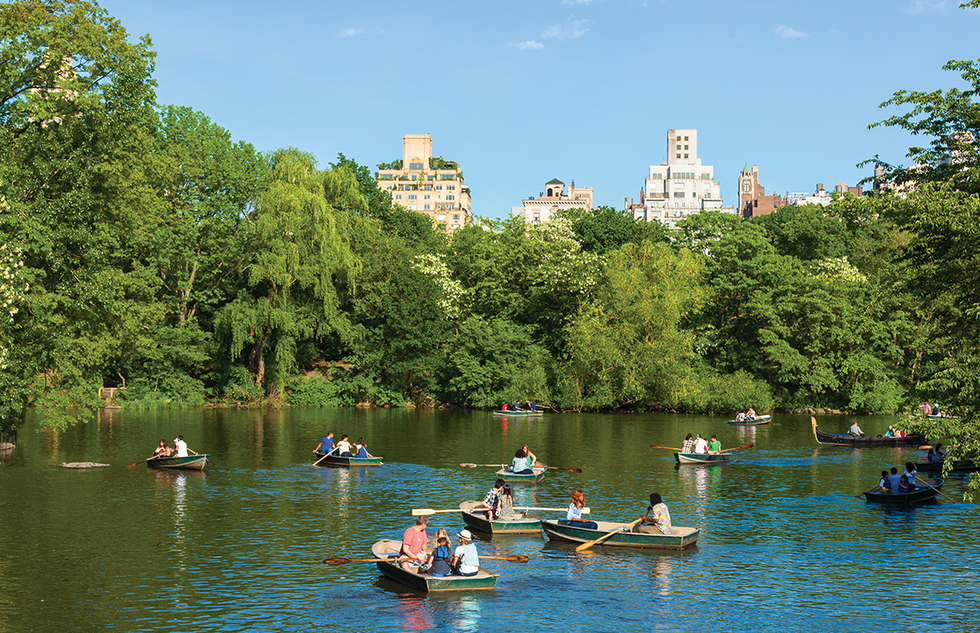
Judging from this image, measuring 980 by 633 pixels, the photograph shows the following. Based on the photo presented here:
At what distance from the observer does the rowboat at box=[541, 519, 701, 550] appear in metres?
25.7

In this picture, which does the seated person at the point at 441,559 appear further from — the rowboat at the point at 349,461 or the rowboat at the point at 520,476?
the rowboat at the point at 349,461

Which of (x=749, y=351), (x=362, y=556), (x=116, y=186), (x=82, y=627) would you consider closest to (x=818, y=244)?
(x=749, y=351)

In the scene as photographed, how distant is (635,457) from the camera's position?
151 ft

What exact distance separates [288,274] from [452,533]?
49.7 metres

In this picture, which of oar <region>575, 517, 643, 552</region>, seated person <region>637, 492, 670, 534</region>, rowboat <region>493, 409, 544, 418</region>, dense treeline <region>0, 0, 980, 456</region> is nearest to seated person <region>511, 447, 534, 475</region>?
oar <region>575, 517, 643, 552</region>

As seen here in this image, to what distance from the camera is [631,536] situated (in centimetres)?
2603

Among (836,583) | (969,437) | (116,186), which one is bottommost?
(836,583)

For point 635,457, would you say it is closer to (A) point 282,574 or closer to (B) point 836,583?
(B) point 836,583

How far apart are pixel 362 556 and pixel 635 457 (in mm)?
24219

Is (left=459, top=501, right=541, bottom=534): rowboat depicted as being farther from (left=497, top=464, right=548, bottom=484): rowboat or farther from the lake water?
(left=497, top=464, right=548, bottom=484): rowboat

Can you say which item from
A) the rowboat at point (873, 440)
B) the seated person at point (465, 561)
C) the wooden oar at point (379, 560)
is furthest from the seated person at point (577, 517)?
the rowboat at point (873, 440)

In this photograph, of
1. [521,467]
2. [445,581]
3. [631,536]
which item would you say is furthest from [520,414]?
[445,581]

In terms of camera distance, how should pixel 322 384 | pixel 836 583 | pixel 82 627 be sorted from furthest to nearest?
pixel 322 384 < pixel 836 583 < pixel 82 627

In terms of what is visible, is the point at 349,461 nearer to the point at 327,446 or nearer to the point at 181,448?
the point at 327,446
